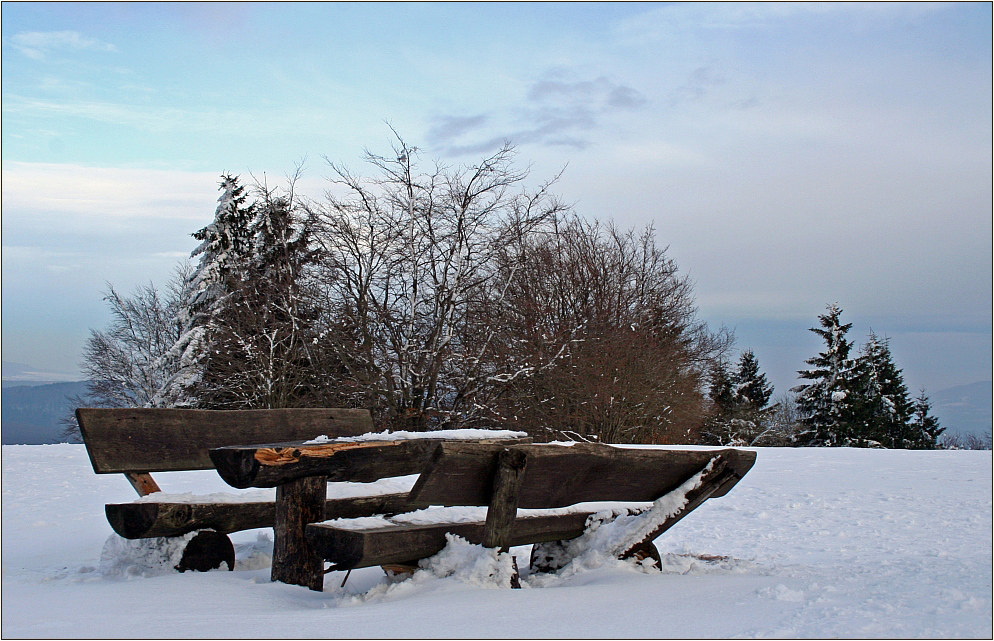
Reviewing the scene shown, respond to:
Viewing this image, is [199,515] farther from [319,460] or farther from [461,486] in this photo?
[461,486]

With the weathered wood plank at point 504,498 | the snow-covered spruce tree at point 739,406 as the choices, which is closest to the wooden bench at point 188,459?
the weathered wood plank at point 504,498

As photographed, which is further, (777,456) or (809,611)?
(777,456)

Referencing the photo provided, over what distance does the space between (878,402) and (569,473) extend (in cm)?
3564

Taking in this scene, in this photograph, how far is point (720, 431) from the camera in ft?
105

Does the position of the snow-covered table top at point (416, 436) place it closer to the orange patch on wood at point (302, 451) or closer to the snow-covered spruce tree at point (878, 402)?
the orange patch on wood at point (302, 451)

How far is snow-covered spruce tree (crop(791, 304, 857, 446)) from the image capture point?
34969 millimetres

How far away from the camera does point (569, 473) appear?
12.8 feet

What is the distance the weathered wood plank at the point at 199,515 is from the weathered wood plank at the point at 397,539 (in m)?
0.16

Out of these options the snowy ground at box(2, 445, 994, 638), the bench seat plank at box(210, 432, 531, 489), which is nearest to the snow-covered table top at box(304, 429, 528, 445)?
the bench seat plank at box(210, 432, 531, 489)

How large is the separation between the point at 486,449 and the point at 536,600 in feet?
2.32

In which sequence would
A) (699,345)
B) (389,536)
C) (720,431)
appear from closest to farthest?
(389,536)
(699,345)
(720,431)

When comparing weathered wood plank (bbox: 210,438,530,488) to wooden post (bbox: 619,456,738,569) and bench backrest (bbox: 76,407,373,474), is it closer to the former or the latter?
bench backrest (bbox: 76,407,373,474)

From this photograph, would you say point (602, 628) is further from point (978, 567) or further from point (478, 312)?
point (478, 312)

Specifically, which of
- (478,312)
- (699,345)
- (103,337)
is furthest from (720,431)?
(103,337)
